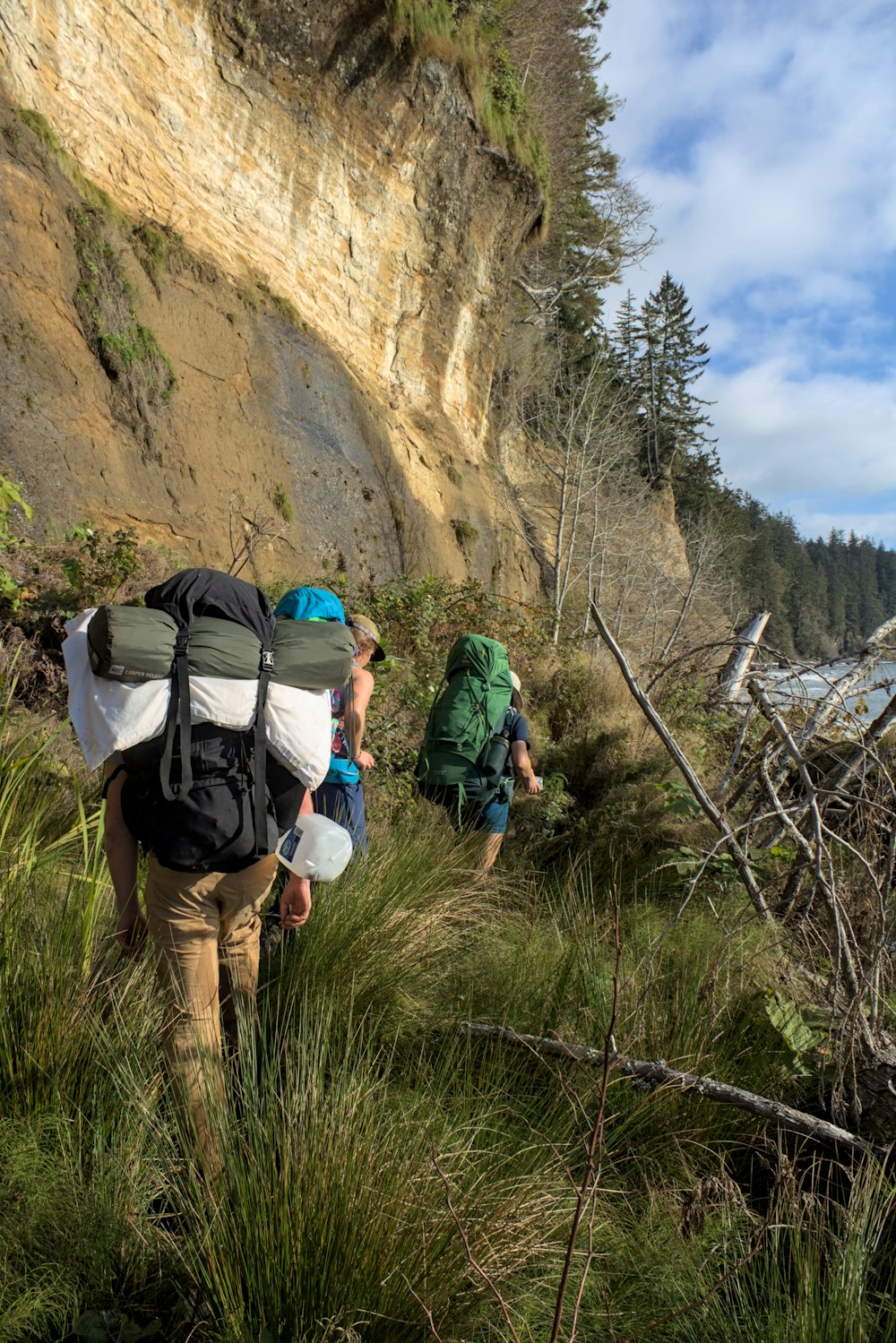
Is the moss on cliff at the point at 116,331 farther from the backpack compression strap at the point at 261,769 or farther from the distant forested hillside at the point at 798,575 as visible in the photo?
the distant forested hillside at the point at 798,575

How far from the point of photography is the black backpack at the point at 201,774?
238 centimetres

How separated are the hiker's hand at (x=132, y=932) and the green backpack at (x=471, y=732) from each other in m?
2.79

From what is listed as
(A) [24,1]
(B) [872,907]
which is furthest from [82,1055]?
(A) [24,1]

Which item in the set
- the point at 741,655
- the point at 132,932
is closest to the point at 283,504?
the point at 741,655

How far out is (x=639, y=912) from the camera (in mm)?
4965

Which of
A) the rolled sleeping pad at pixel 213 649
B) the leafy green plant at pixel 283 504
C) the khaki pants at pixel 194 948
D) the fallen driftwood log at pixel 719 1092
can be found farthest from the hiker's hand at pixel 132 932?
the leafy green plant at pixel 283 504

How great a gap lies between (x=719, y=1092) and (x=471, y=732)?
110 inches

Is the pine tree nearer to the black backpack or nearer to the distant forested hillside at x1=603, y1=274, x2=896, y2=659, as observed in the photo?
the distant forested hillside at x1=603, y1=274, x2=896, y2=659

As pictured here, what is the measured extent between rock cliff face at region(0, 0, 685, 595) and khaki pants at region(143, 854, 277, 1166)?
26.3 ft

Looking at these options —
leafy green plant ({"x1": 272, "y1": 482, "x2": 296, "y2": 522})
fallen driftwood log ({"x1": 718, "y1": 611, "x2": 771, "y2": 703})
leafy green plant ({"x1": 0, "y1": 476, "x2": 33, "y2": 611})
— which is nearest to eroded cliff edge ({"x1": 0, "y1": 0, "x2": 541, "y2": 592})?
leafy green plant ({"x1": 272, "y1": 482, "x2": 296, "y2": 522})

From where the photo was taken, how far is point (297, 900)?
294cm

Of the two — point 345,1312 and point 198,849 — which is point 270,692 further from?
point 345,1312

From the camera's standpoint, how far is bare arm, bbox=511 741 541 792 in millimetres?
5539

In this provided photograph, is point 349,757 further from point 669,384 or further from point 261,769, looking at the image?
point 669,384
